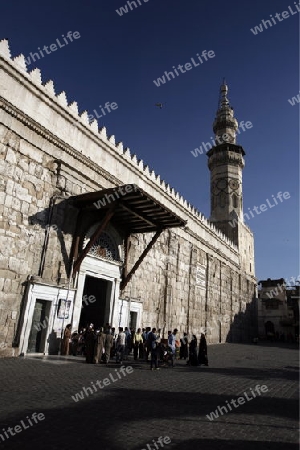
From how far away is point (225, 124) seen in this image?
3259cm

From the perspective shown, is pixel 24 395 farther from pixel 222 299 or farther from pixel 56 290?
pixel 222 299

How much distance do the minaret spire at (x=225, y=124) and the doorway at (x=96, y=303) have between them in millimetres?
23363

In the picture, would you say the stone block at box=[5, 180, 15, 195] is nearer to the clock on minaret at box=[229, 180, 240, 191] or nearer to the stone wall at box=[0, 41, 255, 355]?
the stone wall at box=[0, 41, 255, 355]

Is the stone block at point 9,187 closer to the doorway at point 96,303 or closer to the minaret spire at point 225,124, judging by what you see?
the doorway at point 96,303

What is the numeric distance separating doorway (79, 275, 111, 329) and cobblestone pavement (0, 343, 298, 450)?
4700 millimetres

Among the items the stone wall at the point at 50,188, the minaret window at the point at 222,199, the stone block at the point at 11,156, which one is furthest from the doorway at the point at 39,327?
the minaret window at the point at 222,199

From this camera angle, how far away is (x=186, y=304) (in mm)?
17609

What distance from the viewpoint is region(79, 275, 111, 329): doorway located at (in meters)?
12.1

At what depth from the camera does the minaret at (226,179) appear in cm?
2905

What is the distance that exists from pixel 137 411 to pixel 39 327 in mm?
5865

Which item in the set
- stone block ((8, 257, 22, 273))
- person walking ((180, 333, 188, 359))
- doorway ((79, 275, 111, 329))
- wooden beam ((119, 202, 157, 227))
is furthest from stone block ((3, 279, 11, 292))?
person walking ((180, 333, 188, 359))

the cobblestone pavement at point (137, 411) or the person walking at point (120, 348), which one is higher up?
the person walking at point (120, 348)

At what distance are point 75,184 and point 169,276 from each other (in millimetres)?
7374

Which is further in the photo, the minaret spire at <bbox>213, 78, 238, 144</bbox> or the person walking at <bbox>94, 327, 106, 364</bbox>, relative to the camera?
the minaret spire at <bbox>213, 78, 238, 144</bbox>
